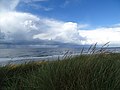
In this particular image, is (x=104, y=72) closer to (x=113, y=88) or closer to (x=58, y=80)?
(x=113, y=88)

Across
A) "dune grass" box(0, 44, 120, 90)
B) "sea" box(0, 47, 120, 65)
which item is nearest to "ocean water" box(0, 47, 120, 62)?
"sea" box(0, 47, 120, 65)

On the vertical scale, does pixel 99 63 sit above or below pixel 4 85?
above

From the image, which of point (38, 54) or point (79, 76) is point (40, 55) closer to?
point (38, 54)

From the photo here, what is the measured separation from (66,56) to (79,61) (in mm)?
732

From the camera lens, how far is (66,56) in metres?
8.36

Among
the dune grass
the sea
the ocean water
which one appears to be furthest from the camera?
the ocean water

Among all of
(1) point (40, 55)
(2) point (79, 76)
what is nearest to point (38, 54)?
(1) point (40, 55)

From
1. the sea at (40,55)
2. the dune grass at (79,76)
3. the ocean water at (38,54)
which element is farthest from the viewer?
the ocean water at (38,54)

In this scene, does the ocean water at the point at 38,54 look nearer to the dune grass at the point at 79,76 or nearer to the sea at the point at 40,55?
the sea at the point at 40,55

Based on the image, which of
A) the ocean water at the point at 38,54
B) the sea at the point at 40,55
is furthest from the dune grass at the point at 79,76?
the ocean water at the point at 38,54

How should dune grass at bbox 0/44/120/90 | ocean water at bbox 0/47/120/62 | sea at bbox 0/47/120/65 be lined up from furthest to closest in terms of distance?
ocean water at bbox 0/47/120/62 → sea at bbox 0/47/120/65 → dune grass at bbox 0/44/120/90

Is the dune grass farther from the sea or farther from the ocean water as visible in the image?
the ocean water

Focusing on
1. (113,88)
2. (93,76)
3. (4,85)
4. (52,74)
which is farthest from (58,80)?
(4,85)

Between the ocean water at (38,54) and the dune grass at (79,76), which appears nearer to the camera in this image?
the dune grass at (79,76)
